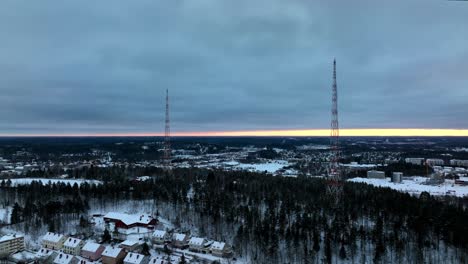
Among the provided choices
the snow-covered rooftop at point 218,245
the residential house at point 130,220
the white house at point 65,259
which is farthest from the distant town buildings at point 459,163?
the white house at point 65,259

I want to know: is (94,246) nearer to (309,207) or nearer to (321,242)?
(321,242)

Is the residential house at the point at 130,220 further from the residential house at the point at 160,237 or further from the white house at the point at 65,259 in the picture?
the white house at the point at 65,259

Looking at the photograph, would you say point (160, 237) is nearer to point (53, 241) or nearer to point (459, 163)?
point (53, 241)

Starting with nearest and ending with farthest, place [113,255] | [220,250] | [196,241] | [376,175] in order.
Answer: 1. [113,255]
2. [220,250]
3. [196,241]
4. [376,175]

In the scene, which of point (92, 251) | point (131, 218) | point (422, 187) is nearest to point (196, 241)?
A: point (92, 251)

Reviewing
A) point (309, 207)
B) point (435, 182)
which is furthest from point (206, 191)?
point (435, 182)

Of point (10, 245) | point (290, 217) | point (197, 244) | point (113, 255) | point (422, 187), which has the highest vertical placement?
point (290, 217)
